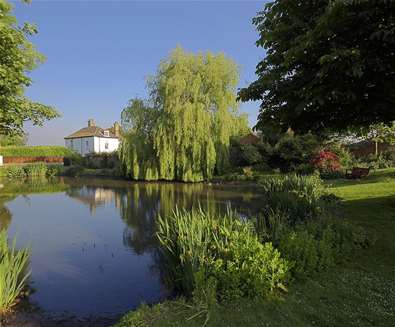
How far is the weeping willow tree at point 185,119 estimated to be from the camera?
77.8 ft

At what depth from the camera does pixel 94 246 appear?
8.54m

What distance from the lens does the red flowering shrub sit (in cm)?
2058

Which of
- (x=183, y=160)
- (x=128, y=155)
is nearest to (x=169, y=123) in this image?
(x=183, y=160)

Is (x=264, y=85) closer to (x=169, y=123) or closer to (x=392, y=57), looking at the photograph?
(x=392, y=57)

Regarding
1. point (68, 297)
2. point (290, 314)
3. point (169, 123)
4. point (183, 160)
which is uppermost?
point (169, 123)

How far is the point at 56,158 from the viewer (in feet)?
162

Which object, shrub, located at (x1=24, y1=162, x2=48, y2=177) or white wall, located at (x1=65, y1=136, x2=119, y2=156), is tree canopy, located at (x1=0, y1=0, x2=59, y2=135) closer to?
shrub, located at (x1=24, y1=162, x2=48, y2=177)

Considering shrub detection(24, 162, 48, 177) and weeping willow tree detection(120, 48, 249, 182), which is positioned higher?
weeping willow tree detection(120, 48, 249, 182)

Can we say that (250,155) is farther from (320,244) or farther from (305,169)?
(320,244)

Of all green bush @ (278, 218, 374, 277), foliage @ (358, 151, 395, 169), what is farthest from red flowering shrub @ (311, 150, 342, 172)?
green bush @ (278, 218, 374, 277)

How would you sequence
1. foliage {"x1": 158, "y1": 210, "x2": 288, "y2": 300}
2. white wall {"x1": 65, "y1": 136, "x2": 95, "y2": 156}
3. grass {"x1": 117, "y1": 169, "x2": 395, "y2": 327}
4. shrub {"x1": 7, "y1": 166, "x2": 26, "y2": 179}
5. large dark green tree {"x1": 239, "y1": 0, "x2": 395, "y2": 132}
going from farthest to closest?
1. white wall {"x1": 65, "y1": 136, "x2": 95, "y2": 156}
2. shrub {"x1": 7, "y1": 166, "x2": 26, "y2": 179}
3. large dark green tree {"x1": 239, "y1": 0, "x2": 395, "y2": 132}
4. foliage {"x1": 158, "y1": 210, "x2": 288, "y2": 300}
5. grass {"x1": 117, "y1": 169, "x2": 395, "y2": 327}

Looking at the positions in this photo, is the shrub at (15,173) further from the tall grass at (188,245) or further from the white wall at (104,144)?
the tall grass at (188,245)

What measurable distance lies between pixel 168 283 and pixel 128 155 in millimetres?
20940

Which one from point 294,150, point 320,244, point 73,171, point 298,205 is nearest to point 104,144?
point 73,171
